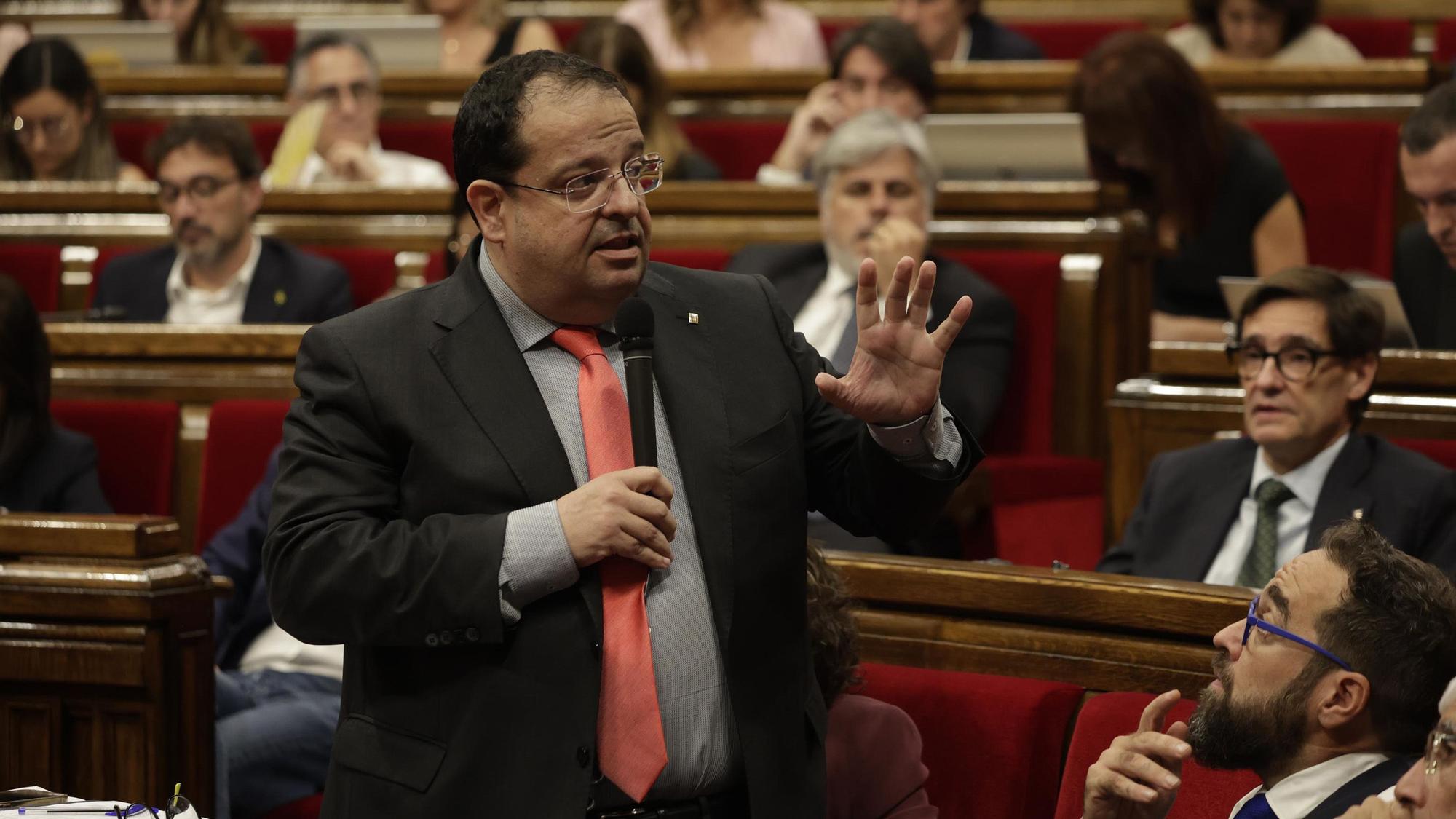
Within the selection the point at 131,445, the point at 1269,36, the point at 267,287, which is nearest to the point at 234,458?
the point at 131,445

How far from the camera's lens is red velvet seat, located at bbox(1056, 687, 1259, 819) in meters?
1.17

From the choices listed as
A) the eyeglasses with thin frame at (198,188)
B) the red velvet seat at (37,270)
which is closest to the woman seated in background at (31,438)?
the eyeglasses with thin frame at (198,188)

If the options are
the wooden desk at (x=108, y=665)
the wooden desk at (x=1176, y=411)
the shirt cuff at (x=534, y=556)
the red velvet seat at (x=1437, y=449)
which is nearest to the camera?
the shirt cuff at (x=534, y=556)

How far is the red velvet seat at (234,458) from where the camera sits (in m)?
1.93

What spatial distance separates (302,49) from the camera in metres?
2.88

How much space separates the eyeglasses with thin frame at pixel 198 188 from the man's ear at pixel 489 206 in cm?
141

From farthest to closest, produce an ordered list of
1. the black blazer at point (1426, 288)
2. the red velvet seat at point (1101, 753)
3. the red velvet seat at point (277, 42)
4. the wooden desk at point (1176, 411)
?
the red velvet seat at point (277, 42), the black blazer at point (1426, 288), the wooden desk at point (1176, 411), the red velvet seat at point (1101, 753)

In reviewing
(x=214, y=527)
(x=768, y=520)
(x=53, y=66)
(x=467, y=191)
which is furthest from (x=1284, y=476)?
(x=53, y=66)

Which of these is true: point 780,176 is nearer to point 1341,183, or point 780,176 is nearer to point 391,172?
point 391,172

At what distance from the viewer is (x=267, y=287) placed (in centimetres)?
237

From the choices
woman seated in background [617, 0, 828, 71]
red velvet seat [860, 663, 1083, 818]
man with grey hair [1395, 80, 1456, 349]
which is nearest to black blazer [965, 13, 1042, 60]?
woman seated in background [617, 0, 828, 71]

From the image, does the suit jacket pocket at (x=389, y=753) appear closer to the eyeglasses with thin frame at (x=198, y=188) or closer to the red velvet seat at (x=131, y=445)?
the red velvet seat at (x=131, y=445)

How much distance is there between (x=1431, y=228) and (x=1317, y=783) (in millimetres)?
989

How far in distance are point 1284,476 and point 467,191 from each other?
90 centimetres
